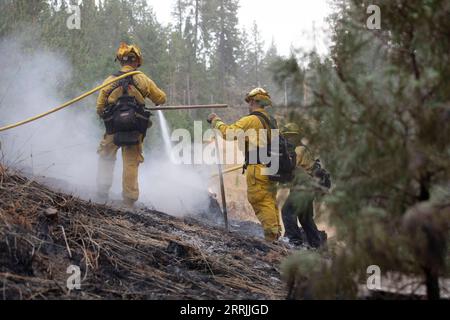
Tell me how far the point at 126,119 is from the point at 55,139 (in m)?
4.37

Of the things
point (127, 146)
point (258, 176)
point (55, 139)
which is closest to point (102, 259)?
point (258, 176)

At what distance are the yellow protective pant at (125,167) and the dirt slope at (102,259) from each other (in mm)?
1756

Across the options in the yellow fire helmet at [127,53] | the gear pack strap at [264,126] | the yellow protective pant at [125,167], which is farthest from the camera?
the yellow fire helmet at [127,53]

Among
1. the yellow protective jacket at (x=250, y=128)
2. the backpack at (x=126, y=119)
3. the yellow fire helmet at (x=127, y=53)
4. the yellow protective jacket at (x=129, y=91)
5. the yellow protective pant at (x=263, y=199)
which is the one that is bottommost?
the yellow protective pant at (x=263, y=199)

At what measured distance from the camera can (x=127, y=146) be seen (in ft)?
24.2

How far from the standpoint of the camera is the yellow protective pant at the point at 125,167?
24.2 ft

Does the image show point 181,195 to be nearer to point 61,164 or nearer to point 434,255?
point 61,164

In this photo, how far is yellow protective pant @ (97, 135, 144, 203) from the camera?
7367 mm

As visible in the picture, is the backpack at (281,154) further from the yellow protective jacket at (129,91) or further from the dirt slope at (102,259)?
the yellow protective jacket at (129,91)

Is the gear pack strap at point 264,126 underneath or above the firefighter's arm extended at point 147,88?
underneath

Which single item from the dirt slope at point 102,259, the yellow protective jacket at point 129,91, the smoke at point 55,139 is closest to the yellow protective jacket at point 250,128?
the yellow protective jacket at point 129,91

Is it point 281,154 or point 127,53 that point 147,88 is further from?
point 281,154

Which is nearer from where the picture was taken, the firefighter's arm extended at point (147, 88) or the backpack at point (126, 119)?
the backpack at point (126, 119)

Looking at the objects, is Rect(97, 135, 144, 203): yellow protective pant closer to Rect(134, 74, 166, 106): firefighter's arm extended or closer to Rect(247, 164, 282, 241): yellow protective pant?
Rect(134, 74, 166, 106): firefighter's arm extended
